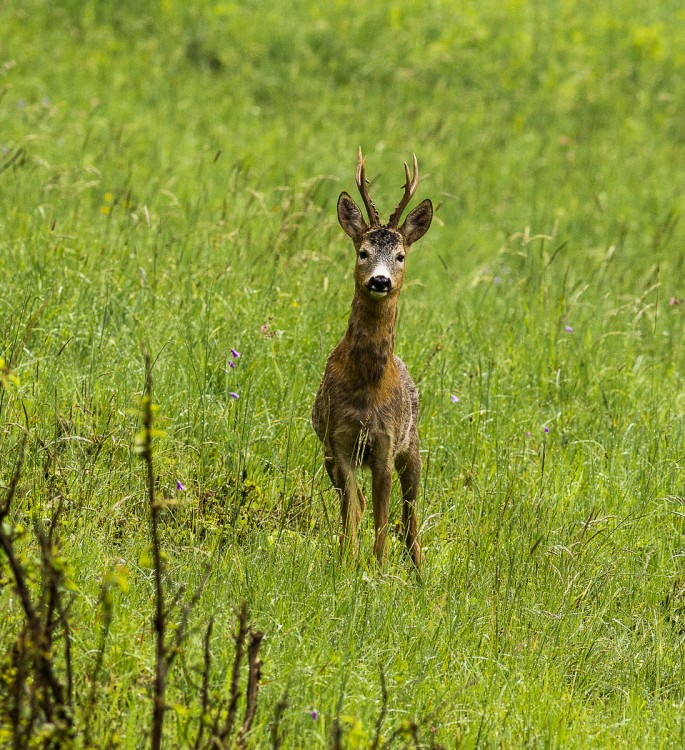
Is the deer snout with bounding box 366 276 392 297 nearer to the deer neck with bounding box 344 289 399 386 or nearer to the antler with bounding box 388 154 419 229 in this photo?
the deer neck with bounding box 344 289 399 386

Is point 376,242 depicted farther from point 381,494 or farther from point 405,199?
point 381,494

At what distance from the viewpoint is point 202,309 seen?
6758mm

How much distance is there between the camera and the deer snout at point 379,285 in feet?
16.7

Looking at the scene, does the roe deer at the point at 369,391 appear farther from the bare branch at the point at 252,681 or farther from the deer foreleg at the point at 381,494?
the bare branch at the point at 252,681

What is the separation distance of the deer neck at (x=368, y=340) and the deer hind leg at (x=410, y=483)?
1.91ft

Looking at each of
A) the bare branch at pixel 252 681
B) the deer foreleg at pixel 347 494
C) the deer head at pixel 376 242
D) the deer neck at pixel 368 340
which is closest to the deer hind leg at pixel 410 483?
the deer foreleg at pixel 347 494

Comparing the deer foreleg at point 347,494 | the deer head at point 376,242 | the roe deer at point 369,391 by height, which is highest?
the deer head at point 376,242

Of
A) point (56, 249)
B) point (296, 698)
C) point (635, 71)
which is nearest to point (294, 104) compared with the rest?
point (635, 71)

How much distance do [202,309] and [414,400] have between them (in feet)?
5.04

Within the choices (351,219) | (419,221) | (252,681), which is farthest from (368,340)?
(252,681)

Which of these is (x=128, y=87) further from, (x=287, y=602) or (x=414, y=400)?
(x=287, y=602)

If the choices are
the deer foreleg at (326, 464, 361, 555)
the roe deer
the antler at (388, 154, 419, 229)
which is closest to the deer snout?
the roe deer

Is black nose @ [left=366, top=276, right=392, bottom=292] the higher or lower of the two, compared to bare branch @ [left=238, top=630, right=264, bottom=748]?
higher

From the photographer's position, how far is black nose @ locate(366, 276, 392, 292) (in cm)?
508
